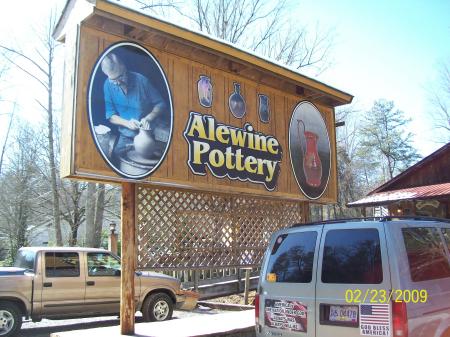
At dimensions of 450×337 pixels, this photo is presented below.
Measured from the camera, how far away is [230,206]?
28.9ft

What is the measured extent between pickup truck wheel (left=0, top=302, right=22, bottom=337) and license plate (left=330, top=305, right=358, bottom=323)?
23.6ft

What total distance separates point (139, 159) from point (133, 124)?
51cm

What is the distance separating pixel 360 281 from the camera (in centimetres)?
438

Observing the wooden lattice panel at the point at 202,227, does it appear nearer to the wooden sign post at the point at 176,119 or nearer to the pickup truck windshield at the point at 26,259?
the wooden sign post at the point at 176,119

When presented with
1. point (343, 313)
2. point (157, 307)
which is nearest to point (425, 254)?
point (343, 313)

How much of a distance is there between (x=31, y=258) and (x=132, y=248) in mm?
4303

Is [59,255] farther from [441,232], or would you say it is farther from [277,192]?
[441,232]

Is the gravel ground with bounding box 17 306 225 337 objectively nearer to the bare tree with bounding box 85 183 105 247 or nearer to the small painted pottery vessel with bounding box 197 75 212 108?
the small painted pottery vessel with bounding box 197 75 212 108

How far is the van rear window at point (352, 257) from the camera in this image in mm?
4355

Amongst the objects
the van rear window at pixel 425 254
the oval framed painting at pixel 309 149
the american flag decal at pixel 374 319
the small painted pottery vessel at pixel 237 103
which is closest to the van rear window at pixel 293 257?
the american flag decal at pixel 374 319

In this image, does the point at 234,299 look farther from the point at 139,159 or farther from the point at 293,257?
the point at 293,257

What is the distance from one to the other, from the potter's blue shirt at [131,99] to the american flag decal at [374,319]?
13.3 feet

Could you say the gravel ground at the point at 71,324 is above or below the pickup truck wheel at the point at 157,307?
below
